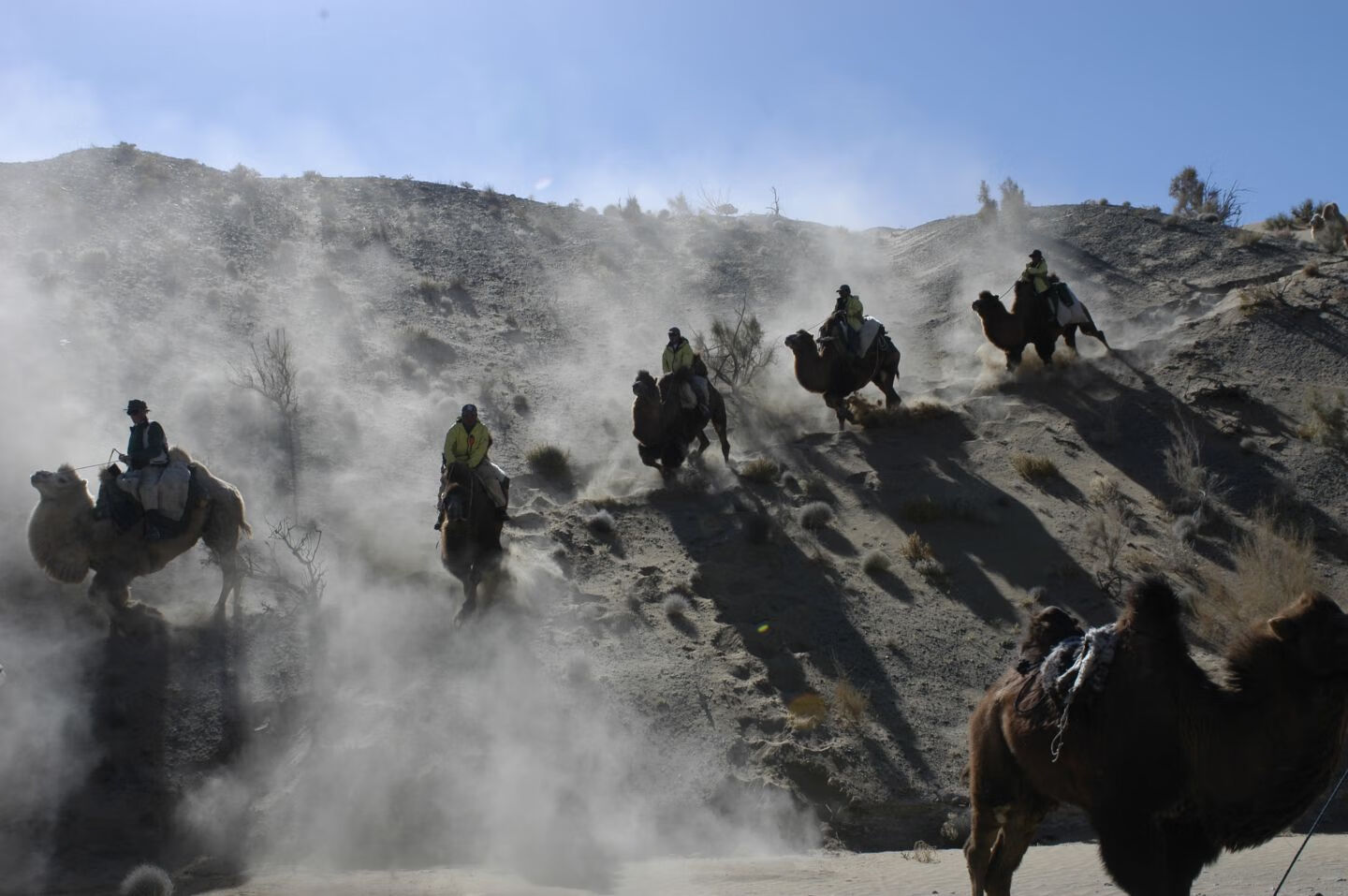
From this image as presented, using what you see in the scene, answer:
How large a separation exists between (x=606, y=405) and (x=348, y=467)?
22.0 feet

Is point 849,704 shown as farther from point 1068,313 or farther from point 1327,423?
point 1068,313

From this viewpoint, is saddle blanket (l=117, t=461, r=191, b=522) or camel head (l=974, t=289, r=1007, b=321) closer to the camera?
saddle blanket (l=117, t=461, r=191, b=522)

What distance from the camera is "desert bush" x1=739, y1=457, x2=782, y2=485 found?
21578mm

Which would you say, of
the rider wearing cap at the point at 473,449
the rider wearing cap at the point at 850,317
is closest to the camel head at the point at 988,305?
the rider wearing cap at the point at 850,317

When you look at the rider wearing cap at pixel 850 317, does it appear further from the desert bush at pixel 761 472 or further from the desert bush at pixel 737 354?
the desert bush at pixel 737 354

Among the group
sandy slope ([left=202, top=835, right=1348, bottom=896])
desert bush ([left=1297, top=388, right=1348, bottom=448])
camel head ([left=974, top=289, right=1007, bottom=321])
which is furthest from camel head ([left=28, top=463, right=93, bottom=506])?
desert bush ([left=1297, top=388, right=1348, bottom=448])

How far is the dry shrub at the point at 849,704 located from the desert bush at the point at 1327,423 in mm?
11088

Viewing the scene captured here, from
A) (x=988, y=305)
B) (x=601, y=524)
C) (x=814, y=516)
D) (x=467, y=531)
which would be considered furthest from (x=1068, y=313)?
(x=467, y=531)

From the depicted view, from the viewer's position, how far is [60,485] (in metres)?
14.7

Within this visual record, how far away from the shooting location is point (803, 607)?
17.3m

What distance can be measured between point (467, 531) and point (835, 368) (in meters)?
10.0

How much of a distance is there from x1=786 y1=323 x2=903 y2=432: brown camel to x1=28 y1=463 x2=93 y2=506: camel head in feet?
44.1

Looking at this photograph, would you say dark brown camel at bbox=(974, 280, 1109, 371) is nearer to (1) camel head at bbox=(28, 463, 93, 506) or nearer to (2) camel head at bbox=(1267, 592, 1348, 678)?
(1) camel head at bbox=(28, 463, 93, 506)

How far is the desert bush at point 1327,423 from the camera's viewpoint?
2056 centimetres
